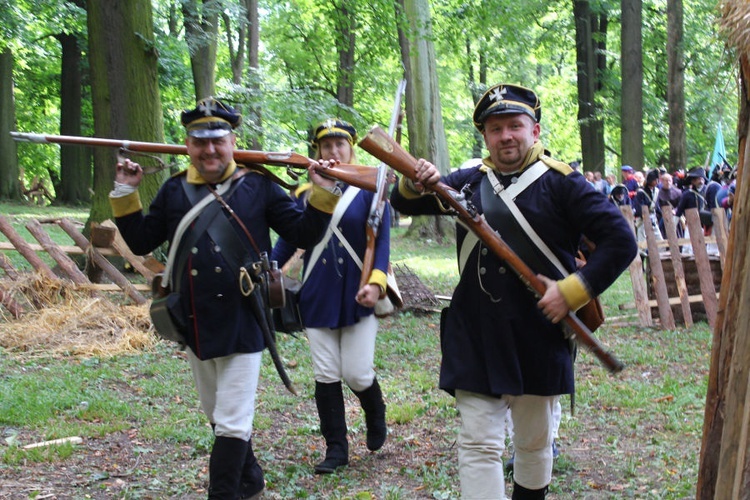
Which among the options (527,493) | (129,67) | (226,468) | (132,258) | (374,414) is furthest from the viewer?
(129,67)

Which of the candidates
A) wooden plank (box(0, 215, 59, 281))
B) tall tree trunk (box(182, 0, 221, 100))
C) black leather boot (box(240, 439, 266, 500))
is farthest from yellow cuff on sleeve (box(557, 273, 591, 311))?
tall tree trunk (box(182, 0, 221, 100))

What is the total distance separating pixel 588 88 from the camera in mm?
28594

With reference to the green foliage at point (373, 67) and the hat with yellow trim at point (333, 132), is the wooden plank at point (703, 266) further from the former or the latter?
the green foliage at point (373, 67)

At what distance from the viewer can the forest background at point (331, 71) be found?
12.9 metres

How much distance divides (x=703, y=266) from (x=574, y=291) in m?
7.97

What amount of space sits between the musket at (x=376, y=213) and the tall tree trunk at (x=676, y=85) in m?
18.9

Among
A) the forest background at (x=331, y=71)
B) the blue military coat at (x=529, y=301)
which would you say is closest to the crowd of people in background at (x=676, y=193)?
the forest background at (x=331, y=71)

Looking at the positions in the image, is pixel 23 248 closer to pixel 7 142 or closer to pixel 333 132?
pixel 333 132

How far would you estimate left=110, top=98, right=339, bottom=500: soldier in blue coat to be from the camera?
4.68 metres

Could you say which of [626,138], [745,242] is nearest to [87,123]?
[626,138]

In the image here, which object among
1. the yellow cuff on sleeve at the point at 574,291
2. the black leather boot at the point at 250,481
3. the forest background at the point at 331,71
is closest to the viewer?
the yellow cuff on sleeve at the point at 574,291

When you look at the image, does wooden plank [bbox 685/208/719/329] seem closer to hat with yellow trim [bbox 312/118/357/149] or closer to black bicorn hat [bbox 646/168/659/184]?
hat with yellow trim [bbox 312/118/357/149]

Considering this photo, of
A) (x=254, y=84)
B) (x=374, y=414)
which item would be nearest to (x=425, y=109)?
(x=254, y=84)

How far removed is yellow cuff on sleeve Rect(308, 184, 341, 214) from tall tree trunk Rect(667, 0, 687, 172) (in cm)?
1997
